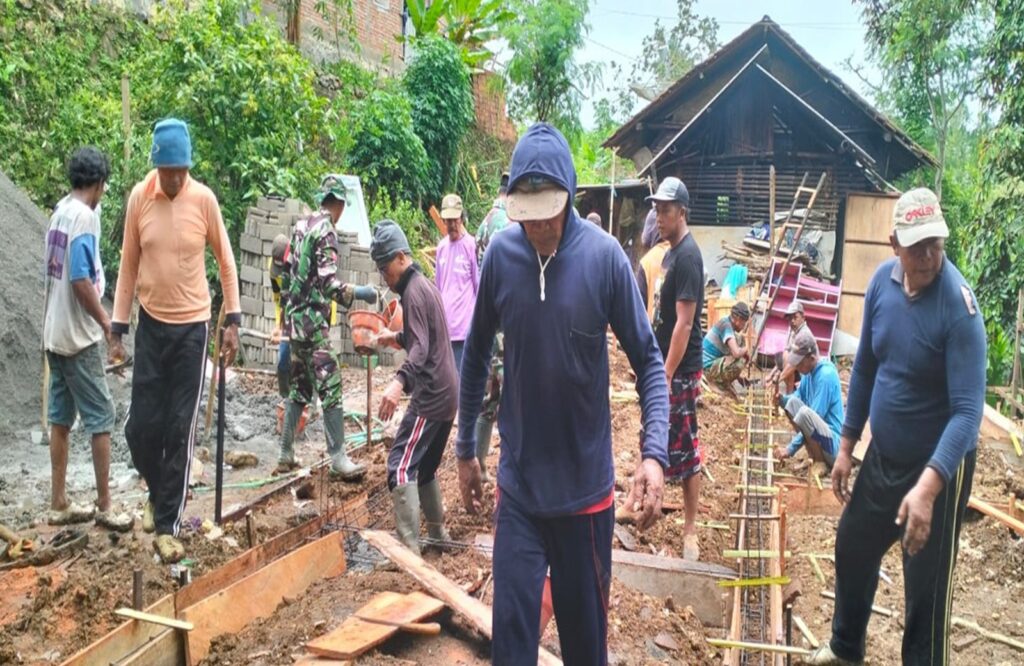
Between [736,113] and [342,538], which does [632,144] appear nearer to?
[736,113]

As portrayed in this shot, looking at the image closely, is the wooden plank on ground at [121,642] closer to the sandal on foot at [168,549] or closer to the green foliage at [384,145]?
the sandal on foot at [168,549]

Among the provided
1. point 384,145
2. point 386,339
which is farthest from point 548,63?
point 386,339

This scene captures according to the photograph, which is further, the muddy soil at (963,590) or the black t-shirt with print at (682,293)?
the muddy soil at (963,590)

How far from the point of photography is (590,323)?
9.90ft

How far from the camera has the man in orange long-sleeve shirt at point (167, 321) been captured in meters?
4.80

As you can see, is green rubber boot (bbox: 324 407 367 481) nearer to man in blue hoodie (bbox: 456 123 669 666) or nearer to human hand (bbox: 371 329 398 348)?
human hand (bbox: 371 329 398 348)

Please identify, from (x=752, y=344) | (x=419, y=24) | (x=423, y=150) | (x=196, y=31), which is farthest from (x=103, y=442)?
(x=419, y=24)

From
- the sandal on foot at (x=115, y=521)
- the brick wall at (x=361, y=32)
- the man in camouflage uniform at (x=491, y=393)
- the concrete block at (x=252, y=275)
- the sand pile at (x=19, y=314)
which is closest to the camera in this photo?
the sandal on foot at (x=115, y=521)

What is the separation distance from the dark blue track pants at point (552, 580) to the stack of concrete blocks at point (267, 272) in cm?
797

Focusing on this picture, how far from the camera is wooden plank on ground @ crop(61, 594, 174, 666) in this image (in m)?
3.38

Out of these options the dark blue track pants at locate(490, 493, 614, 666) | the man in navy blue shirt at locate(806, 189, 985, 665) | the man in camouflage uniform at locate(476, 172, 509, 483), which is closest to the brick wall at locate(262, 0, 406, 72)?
the man in camouflage uniform at locate(476, 172, 509, 483)

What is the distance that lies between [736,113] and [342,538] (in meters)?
15.4

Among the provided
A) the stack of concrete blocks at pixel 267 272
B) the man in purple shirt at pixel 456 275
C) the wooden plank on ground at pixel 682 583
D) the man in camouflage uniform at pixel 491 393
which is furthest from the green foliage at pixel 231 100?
the wooden plank on ground at pixel 682 583

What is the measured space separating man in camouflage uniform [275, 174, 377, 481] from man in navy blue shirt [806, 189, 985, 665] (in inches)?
144
